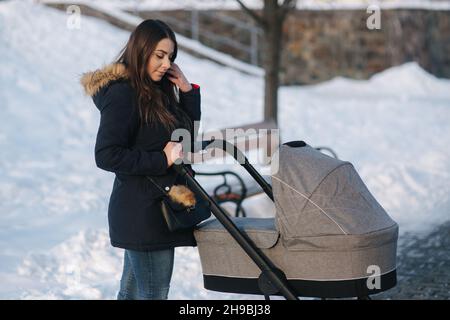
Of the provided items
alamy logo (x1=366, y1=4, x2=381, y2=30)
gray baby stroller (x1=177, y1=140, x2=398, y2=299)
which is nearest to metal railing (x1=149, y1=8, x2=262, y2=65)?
alamy logo (x1=366, y1=4, x2=381, y2=30)

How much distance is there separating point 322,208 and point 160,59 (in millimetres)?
976

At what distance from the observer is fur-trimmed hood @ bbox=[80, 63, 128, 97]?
170 inches

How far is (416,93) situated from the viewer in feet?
53.5

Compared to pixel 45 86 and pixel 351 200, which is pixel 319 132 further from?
pixel 351 200

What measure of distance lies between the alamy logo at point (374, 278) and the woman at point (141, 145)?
32.4 inches

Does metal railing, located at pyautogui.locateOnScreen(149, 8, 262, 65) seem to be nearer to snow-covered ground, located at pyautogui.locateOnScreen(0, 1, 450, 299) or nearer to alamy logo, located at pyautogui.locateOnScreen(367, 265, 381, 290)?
snow-covered ground, located at pyautogui.locateOnScreen(0, 1, 450, 299)

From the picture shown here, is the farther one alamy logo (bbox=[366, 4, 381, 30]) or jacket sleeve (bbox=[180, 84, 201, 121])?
alamy logo (bbox=[366, 4, 381, 30])

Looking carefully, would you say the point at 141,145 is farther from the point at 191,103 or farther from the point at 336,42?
the point at 336,42

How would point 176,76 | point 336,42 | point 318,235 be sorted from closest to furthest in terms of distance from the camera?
point 318,235, point 176,76, point 336,42

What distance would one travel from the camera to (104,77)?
4.32 m

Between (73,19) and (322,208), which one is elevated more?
(73,19)

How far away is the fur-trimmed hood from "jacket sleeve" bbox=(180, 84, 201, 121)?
1.40 feet

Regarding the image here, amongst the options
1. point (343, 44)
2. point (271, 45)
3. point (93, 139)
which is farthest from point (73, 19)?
point (271, 45)

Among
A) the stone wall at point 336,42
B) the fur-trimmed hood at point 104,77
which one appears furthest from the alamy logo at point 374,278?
the stone wall at point 336,42
